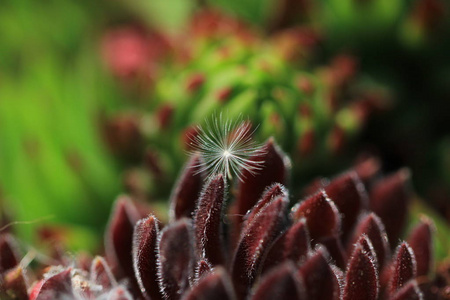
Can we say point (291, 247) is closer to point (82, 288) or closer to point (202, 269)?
point (202, 269)

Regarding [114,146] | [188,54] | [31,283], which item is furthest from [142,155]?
[31,283]

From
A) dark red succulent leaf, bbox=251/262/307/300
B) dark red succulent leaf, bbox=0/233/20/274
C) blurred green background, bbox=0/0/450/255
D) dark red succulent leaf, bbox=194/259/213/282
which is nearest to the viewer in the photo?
dark red succulent leaf, bbox=251/262/307/300

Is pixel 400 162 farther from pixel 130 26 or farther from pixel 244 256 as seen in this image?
pixel 130 26

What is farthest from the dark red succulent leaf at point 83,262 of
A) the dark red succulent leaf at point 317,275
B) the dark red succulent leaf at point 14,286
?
the dark red succulent leaf at point 317,275

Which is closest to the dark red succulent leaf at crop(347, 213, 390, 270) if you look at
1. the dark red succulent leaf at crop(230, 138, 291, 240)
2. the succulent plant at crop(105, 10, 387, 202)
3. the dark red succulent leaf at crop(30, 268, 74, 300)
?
the dark red succulent leaf at crop(230, 138, 291, 240)

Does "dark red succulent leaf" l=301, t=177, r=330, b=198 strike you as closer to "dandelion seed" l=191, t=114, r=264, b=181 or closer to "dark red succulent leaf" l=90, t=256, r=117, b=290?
"dandelion seed" l=191, t=114, r=264, b=181

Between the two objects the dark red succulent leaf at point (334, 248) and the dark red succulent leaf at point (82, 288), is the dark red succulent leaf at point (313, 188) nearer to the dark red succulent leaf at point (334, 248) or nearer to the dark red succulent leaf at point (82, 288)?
the dark red succulent leaf at point (334, 248)
